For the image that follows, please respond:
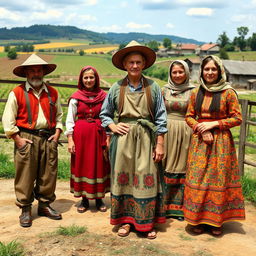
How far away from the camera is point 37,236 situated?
334 cm

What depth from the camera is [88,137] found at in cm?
382

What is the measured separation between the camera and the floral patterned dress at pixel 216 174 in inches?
132

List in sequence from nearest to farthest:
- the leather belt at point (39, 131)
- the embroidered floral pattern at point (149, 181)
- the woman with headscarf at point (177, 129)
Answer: the embroidered floral pattern at point (149, 181)
the leather belt at point (39, 131)
the woman with headscarf at point (177, 129)

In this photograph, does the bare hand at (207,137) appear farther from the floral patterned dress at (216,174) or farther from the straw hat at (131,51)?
the straw hat at (131,51)

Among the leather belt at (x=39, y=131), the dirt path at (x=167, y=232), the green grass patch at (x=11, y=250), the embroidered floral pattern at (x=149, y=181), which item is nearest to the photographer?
the green grass patch at (x=11, y=250)

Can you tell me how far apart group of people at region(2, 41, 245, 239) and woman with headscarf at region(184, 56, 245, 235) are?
1 centimetres

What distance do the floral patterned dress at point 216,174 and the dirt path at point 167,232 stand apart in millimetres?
212

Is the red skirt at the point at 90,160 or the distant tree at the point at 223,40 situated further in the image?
the distant tree at the point at 223,40

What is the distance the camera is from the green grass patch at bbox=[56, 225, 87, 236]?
3373 millimetres

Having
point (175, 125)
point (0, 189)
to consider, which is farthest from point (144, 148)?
point (0, 189)

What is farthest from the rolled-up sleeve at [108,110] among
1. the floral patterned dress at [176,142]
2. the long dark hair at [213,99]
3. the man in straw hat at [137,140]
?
the long dark hair at [213,99]

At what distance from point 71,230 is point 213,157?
174cm

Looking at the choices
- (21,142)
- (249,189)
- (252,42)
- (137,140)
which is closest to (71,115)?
(21,142)

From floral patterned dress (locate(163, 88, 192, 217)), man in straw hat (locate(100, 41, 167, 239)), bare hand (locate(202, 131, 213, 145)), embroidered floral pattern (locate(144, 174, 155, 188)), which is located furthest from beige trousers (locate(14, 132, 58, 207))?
bare hand (locate(202, 131, 213, 145))
